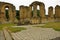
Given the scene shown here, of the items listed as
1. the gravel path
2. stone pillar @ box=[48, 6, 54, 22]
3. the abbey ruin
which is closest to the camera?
the gravel path

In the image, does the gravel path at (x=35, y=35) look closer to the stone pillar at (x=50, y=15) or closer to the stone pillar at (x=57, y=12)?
the stone pillar at (x=50, y=15)

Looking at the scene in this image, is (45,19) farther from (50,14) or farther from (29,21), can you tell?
(29,21)

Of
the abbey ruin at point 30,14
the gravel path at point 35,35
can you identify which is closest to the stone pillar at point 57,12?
the abbey ruin at point 30,14

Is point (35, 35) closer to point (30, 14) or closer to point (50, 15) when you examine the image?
point (30, 14)

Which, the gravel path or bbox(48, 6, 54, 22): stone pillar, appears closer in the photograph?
the gravel path

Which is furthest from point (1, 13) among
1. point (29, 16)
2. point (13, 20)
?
point (29, 16)

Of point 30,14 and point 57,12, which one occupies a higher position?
point 57,12

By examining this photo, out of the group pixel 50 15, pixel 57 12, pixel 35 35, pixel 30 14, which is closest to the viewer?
pixel 35 35

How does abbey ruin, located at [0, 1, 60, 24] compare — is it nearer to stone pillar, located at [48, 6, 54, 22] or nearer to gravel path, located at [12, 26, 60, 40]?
stone pillar, located at [48, 6, 54, 22]

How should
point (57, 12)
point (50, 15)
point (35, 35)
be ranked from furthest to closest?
point (57, 12) → point (50, 15) → point (35, 35)

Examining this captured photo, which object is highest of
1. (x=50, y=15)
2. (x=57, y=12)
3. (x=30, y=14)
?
(x=57, y=12)

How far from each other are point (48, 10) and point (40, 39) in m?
26.3

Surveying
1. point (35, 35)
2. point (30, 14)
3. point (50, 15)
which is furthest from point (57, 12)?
point (35, 35)

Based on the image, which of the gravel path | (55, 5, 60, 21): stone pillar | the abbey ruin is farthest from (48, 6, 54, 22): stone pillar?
the gravel path
